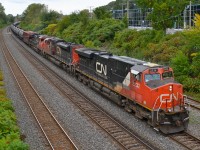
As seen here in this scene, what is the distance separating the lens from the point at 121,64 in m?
18.7

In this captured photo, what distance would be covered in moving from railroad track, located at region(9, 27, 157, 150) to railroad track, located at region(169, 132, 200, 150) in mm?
1512

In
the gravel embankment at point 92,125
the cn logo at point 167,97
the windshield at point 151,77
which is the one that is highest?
the windshield at point 151,77

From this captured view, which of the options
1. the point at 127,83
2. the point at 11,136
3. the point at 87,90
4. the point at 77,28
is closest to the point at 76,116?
the point at 127,83

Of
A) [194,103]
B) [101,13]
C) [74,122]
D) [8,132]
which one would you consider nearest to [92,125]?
[74,122]

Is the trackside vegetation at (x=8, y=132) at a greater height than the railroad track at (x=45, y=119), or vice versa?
the trackside vegetation at (x=8, y=132)

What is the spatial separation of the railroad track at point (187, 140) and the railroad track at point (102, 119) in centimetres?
151

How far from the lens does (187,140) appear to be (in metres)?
14.3

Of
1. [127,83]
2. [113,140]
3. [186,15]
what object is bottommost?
[113,140]

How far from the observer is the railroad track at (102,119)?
14031 mm

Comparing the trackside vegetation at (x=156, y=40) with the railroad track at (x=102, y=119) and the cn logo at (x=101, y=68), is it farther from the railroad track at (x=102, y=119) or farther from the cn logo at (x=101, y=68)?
the railroad track at (x=102, y=119)

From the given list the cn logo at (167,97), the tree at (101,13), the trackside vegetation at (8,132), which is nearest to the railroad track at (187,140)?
the cn logo at (167,97)

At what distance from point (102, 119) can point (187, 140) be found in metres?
5.25

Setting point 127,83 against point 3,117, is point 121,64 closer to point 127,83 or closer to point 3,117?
point 127,83

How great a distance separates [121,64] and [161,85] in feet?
13.5
